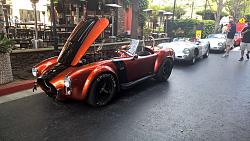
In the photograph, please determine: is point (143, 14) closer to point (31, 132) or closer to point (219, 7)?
point (219, 7)

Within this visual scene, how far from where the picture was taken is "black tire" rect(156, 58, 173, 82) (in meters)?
6.32

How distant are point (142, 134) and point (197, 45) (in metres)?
7.61

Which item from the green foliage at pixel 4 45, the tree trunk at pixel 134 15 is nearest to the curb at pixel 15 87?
the green foliage at pixel 4 45

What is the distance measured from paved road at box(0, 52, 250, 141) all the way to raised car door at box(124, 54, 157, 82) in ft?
1.45

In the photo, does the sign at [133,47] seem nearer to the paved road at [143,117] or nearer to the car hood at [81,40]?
the paved road at [143,117]

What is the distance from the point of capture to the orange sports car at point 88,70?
4160 millimetres

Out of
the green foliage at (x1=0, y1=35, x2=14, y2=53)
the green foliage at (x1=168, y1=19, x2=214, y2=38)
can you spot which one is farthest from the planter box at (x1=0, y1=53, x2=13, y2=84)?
the green foliage at (x1=168, y1=19, x2=214, y2=38)

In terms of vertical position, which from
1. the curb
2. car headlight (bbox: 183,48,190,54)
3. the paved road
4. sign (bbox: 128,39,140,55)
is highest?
sign (bbox: 128,39,140,55)

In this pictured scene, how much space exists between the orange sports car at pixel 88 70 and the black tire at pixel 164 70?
2.59 feet

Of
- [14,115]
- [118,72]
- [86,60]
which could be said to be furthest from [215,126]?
[14,115]

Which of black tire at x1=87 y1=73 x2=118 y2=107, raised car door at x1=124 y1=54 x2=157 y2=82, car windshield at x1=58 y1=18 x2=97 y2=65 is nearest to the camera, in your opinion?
black tire at x1=87 y1=73 x2=118 y2=107

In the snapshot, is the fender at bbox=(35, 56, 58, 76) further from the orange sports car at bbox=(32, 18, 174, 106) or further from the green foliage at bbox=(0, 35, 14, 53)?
the green foliage at bbox=(0, 35, 14, 53)

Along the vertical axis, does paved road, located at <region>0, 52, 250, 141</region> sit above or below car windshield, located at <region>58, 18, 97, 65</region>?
below

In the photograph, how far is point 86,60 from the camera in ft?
16.0
